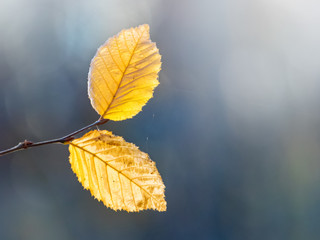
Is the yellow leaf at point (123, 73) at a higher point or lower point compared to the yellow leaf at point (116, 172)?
higher

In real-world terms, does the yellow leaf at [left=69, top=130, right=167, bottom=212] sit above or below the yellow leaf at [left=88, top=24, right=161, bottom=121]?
below

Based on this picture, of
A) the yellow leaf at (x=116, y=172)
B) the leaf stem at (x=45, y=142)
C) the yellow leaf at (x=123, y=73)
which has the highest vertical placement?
the yellow leaf at (x=123, y=73)

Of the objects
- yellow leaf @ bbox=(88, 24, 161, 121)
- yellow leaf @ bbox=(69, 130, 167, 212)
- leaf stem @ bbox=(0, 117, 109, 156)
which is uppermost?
yellow leaf @ bbox=(88, 24, 161, 121)
